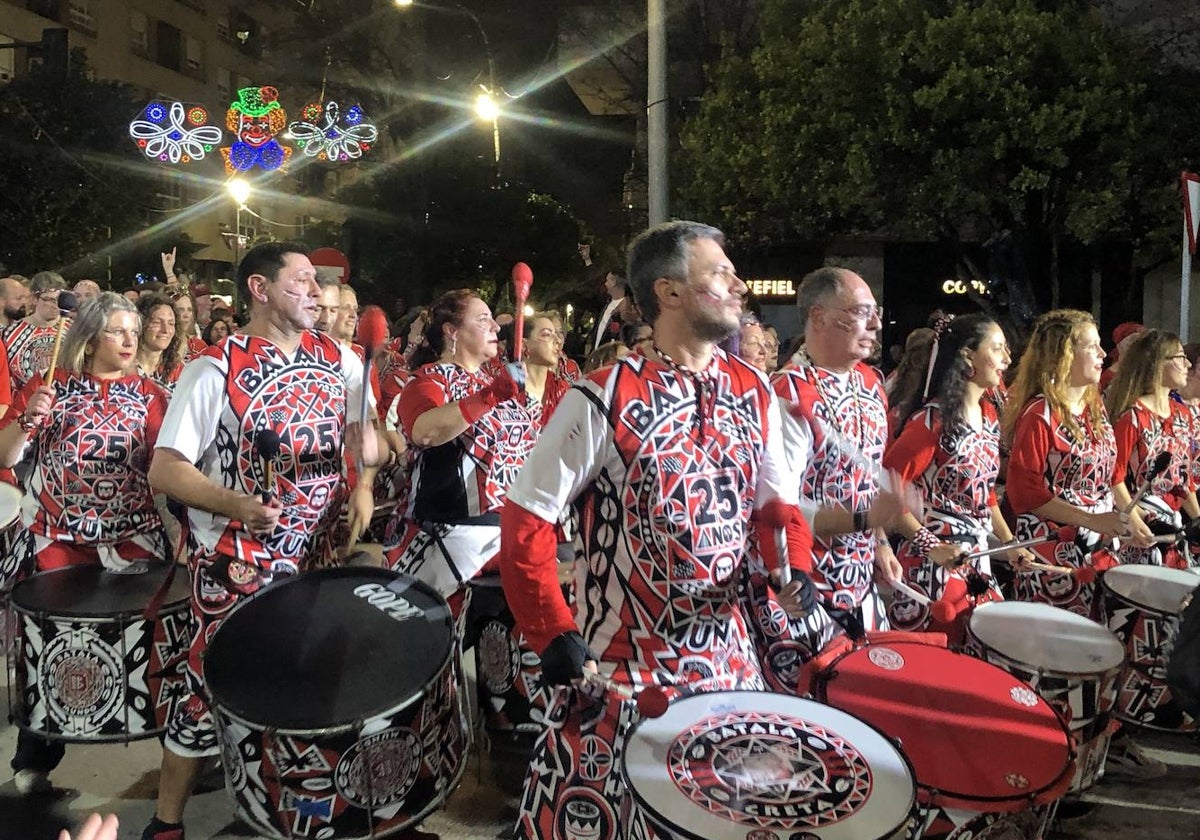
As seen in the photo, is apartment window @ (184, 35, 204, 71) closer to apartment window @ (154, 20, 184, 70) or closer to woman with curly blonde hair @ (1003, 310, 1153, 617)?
apartment window @ (154, 20, 184, 70)

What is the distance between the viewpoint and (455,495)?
14.3 ft

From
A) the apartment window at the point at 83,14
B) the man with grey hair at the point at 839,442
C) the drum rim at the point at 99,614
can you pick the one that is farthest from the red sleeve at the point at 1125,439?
the apartment window at the point at 83,14

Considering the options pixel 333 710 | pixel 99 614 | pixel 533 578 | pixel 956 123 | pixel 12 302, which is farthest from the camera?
pixel 956 123

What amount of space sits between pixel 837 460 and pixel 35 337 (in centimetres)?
642

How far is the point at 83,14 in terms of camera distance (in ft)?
108

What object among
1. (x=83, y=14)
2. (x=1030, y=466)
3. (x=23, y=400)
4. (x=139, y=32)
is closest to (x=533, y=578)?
(x=1030, y=466)

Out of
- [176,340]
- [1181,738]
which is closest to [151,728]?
[176,340]

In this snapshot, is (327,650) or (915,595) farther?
(915,595)

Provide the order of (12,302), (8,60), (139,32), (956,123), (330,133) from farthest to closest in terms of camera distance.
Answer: (139,32), (8,60), (330,133), (956,123), (12,302)

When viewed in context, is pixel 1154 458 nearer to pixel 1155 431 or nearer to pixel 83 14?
pixel 1155 431

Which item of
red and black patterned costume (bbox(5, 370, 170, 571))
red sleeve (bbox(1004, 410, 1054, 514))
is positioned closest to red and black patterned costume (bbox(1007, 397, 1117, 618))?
red sleeve (bbox(1004, 410, 1054, 514))

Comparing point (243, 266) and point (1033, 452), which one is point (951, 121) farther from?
point (243, 266)

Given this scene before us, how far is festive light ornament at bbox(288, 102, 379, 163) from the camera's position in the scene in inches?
795

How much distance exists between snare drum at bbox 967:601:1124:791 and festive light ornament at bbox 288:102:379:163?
18.8 m
